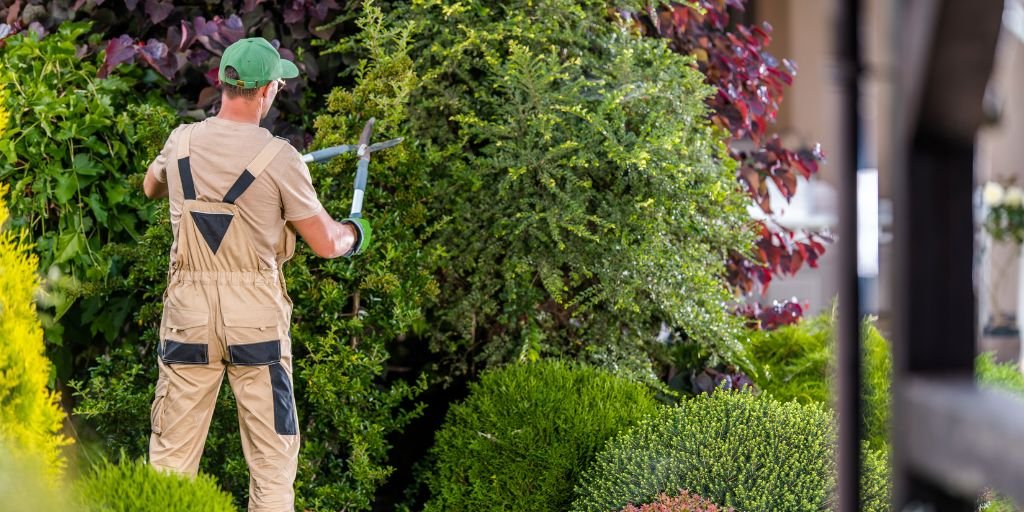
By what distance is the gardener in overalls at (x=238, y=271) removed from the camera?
3.39 m

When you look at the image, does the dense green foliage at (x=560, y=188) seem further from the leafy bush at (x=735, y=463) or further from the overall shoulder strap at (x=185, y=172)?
the overall shoulder strap at (x=185, y=172)

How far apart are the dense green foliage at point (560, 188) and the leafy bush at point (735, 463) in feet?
2.38

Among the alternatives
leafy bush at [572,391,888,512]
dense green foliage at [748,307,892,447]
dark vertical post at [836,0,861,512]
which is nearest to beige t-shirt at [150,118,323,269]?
leafy bush at [572,391,888,512]

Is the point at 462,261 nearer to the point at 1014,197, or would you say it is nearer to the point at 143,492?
the point at 143,492

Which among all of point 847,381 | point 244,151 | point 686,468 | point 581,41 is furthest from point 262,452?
point 847,381

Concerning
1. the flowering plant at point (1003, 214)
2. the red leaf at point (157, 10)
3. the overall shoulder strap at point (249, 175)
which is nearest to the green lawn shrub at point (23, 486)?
the overall shoulder strap at point (249, 175)

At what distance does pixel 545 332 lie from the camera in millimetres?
4758

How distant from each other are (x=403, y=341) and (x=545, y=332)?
25.9 inches

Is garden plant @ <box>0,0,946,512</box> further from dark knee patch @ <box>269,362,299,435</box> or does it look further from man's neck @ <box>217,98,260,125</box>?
man's neck @ <box>217,98,260,125</box>

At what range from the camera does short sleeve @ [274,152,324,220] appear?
3.43 meters

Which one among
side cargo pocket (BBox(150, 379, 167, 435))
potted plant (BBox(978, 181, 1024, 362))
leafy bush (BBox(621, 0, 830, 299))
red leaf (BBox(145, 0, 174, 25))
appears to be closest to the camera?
side cargo pocket (BBox(150, 379, 167, 435))

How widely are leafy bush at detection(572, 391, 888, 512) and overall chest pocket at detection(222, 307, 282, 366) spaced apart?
1.22 meters

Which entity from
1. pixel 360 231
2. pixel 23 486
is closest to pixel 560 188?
pixel 360 231

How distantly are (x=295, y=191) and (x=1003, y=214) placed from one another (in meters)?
7.74
